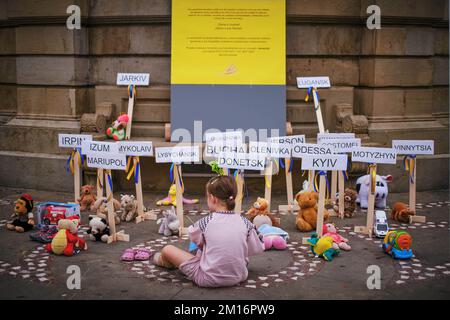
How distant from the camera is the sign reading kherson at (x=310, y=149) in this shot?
7.90m

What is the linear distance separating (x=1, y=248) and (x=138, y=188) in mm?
2031

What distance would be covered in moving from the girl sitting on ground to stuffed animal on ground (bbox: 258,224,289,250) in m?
1.20

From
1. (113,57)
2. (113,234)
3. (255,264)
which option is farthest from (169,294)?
(113,57)

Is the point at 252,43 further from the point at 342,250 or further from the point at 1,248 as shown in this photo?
the point at 1,248

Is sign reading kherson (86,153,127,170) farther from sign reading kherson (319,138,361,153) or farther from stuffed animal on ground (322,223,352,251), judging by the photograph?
sign reading kherson (319,138,361,153)

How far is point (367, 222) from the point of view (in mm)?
8203

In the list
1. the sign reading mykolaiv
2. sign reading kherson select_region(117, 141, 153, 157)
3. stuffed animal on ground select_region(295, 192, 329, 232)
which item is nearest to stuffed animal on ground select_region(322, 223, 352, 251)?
stuffed animal on ground select_region(295, 192, 329, 232)

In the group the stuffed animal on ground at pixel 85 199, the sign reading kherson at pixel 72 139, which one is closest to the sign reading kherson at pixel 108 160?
the sign reading kherson at pixel 72 139

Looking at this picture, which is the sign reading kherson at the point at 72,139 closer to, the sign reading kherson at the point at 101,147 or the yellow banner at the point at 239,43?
the sign reading kherson at the point at 101,147

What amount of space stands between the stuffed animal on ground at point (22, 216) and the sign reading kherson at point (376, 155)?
14.3 ft

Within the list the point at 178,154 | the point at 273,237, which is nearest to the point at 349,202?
the point at 273,237

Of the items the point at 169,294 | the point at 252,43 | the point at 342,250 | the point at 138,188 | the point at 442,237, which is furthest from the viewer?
the point at 252,43

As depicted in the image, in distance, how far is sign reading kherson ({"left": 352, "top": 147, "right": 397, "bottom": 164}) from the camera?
8180 mm

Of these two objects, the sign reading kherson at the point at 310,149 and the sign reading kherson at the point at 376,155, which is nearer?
the sign reading kherson at the point at 310,149
